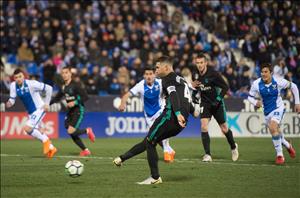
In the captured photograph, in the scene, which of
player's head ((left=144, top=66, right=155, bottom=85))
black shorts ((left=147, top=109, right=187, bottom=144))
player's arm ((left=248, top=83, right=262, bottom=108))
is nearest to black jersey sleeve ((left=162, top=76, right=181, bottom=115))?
black shorts ((left=147, top=109, right=187, bottom=144))

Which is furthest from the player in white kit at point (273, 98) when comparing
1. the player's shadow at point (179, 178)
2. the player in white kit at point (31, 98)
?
the player in white kit at point (31, 98)

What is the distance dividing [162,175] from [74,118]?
255 inches

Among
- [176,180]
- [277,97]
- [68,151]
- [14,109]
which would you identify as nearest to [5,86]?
[14,109]

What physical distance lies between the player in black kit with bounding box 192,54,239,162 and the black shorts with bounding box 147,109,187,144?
414 centimetres

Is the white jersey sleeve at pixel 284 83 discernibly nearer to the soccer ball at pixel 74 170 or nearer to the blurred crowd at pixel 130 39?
the soccer ball at pixel 74 170

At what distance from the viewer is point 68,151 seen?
20.8 metres

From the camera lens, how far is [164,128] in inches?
491

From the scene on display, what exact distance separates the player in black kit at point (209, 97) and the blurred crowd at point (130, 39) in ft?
34.7

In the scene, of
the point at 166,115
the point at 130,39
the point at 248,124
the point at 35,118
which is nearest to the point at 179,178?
the point at 166,115

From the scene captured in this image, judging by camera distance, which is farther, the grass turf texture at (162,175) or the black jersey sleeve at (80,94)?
the black jersey sleeve at (80,94)

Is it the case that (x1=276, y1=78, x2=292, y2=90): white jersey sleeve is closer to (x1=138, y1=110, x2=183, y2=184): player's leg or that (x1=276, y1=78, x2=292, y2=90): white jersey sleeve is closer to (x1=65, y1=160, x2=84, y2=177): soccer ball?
(x1=138, y1=110, x2=183, y2=184): player's leg

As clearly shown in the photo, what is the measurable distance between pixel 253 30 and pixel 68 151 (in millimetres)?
12838

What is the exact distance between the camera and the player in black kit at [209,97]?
16.6 m

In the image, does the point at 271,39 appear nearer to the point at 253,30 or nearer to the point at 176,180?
the point at 253,30
